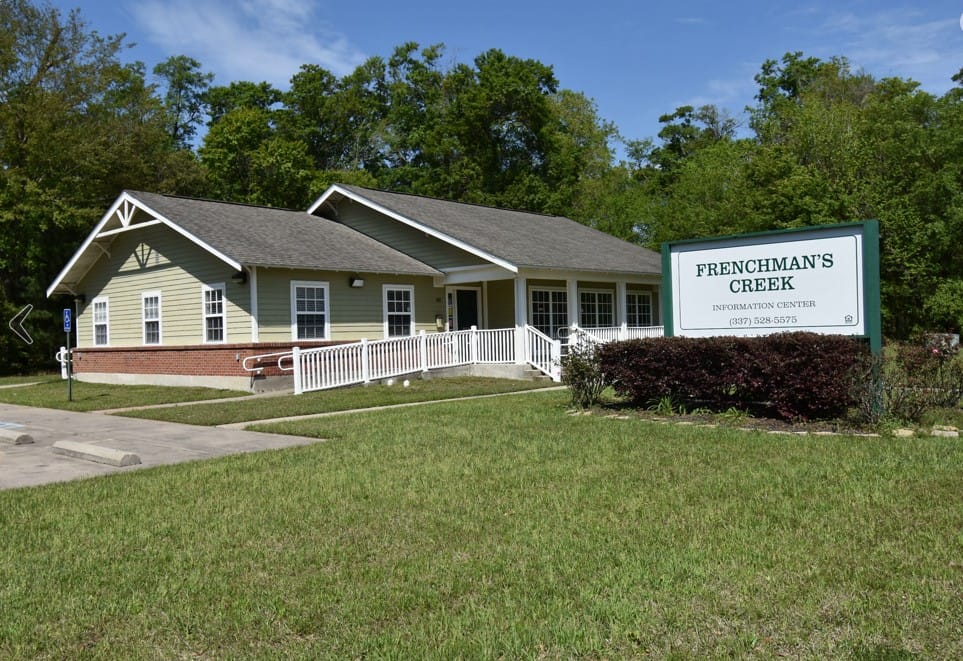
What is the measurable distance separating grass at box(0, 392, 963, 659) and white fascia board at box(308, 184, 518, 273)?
1262 cm

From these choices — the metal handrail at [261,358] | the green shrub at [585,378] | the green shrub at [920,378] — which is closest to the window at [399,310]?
the metal handrail at [261,358]

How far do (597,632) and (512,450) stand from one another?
5.01m

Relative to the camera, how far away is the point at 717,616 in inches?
159

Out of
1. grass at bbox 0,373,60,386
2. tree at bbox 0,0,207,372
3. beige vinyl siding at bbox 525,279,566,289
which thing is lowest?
grass at bbox 0,373,60,386

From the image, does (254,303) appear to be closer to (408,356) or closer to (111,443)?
(408,356)

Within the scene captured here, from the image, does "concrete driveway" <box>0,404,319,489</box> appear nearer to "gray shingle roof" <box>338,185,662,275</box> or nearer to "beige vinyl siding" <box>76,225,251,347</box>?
"beige vinyl siding" <box>76,225,251,347</box>

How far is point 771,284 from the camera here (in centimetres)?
1158

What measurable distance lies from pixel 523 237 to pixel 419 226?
13.4 ft

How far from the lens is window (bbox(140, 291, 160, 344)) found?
22.8m

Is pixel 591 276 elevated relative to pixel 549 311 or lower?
elevated

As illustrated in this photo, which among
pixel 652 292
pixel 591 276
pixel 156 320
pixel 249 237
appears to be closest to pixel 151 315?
pixel 156 320

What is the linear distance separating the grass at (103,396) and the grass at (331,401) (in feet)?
6.55

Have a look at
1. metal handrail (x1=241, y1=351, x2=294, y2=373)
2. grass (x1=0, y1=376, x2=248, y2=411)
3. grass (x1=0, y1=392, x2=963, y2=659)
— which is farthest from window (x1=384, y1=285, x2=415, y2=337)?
grass (x1=0, y1=392, x2=963, y2=659)

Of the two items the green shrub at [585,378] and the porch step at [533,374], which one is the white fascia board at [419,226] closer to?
the porch step at [533,374]
